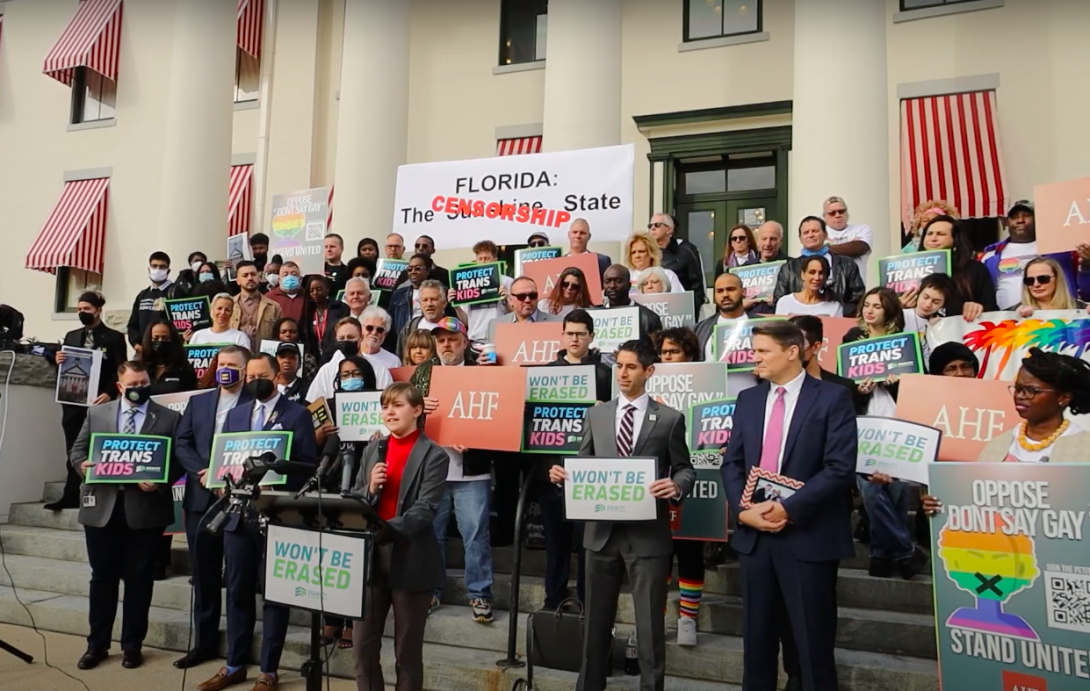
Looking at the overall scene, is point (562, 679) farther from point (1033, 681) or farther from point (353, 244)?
point (353, 244)

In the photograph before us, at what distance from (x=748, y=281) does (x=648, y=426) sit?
368 centimetres

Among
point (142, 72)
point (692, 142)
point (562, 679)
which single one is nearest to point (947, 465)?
point (562, 679)

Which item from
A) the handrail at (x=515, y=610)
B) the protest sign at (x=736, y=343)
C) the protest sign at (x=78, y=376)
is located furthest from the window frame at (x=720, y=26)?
the handrail at (x=515, y=610)

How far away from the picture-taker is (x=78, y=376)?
9.92 metres

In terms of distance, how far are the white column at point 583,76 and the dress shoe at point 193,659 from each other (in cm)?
860

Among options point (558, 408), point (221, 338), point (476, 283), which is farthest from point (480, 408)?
point (221, 338)

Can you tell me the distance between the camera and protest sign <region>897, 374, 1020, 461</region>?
614cm

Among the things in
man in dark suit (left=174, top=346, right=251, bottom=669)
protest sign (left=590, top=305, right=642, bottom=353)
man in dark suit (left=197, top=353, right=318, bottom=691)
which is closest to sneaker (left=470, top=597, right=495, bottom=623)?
man in dark suit (left=197, top=353, right=318, bottom=691)

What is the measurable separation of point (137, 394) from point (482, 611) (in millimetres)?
3249

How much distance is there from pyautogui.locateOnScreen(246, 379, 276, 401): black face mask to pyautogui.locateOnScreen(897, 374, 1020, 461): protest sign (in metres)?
4.41

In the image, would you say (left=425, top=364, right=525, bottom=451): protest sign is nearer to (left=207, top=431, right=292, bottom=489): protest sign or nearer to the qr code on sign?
(left=207, top=431, right=292, bottom=489): protest sign

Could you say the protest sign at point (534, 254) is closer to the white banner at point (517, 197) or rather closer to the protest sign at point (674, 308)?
the white banner at point (517, 197)

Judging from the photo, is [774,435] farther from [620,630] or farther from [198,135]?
[198,135]

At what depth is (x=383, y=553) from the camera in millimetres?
5531
